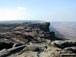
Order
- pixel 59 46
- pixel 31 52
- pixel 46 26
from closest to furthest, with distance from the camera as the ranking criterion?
pixel 31 52 → pixel 59 46 → pixel 46 26

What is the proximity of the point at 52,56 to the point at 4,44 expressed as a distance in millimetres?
10126

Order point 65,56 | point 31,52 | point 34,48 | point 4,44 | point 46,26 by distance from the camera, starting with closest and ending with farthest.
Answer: point 65,56
point 31,52
point 34,48
point 4,44
point 46,26

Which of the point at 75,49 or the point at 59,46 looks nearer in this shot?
the point at 75,49

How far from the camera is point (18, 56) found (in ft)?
51.6

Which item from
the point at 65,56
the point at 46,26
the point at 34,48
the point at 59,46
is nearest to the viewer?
the point at 65,56

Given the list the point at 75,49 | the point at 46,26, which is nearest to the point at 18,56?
the point at 75,49

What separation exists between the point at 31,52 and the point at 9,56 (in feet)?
9.83

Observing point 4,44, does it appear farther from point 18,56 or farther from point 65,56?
point 65,56

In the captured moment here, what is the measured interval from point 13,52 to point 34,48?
306 cm

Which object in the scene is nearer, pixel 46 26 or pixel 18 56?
pixel 18 56

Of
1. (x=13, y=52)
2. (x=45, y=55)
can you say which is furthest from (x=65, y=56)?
(x=13, y=52)

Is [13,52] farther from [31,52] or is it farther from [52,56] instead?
[52,56]

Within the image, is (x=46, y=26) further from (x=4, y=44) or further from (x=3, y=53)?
(x=3, y=53)

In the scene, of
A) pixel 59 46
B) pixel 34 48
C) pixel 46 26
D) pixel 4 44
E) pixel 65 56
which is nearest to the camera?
pixel 65 56
